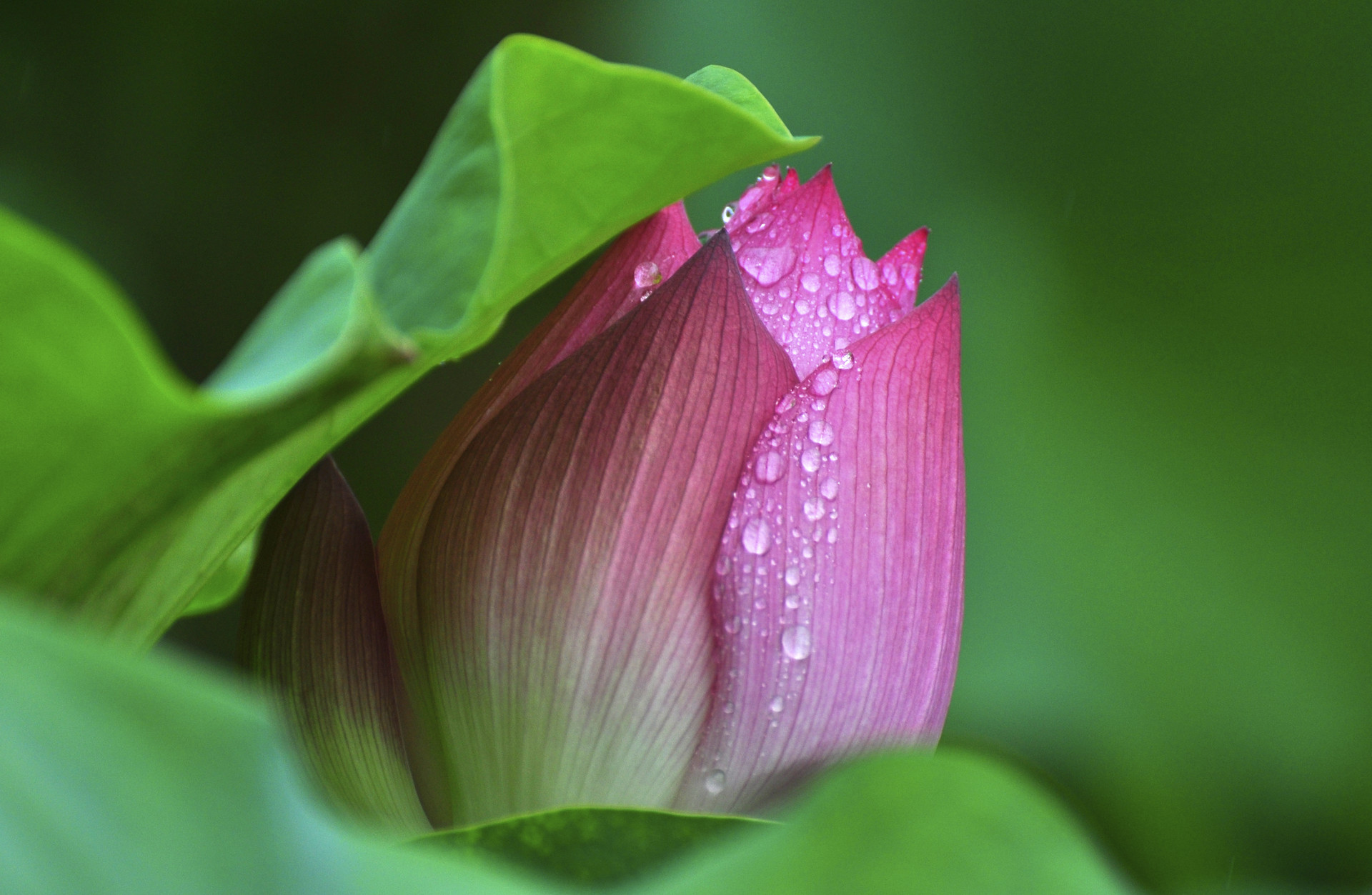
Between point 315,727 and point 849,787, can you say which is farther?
point 315,727

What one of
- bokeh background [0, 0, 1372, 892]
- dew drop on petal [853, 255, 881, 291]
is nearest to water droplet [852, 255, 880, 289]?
dew drop on petal [853, 255, 881, 291]

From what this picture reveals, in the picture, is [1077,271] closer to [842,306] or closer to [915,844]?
[842,306]

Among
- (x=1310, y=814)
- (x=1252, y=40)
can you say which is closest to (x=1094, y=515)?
(x=1310, y=814)

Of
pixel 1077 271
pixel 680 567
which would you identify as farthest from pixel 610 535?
pixel 1077 271

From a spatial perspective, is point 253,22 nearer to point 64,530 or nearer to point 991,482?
point 991,482

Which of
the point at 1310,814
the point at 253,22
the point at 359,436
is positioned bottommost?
the point at 1310,814

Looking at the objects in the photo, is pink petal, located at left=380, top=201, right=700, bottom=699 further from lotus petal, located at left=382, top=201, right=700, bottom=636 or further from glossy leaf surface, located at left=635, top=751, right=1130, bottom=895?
glossy leaf surface, located at left=635, top=751, right=1130, bottom=895
